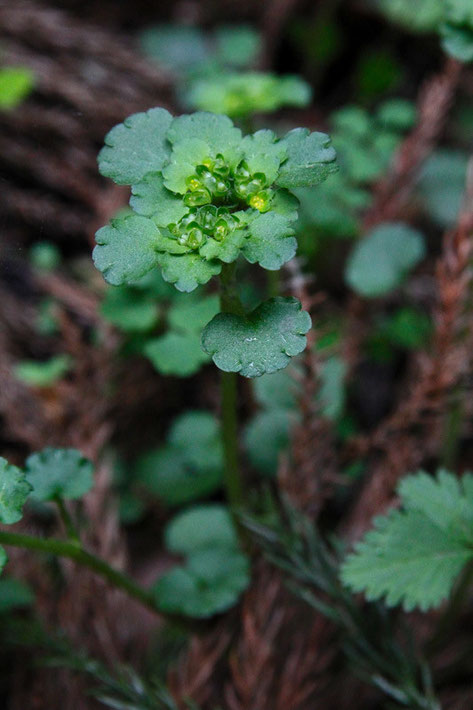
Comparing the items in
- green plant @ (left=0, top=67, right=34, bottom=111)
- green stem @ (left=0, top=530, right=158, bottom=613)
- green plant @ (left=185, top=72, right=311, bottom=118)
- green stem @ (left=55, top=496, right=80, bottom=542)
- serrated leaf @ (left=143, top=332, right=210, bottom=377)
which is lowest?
green stem @ (left=0, top=530, right=158, bottom=613)

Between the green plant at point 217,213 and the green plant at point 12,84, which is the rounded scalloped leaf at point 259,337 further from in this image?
the green plant at point 12,84

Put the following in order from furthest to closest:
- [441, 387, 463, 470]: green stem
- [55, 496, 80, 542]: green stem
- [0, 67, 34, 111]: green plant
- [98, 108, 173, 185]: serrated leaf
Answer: [0, 67, 34, 111]: green plant < [441, 387, 463, 470]: green stem < [55, 496, 80, 542]: green stem < [98, 108, 173, 185]: serrated leaf

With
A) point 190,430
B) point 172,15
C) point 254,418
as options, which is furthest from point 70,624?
point 172,15

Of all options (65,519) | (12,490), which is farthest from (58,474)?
(12,490)

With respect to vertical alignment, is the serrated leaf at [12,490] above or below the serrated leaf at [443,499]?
above

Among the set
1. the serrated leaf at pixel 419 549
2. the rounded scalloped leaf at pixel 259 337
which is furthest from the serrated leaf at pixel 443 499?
the rounded scalloped leaf at pixel 259 337

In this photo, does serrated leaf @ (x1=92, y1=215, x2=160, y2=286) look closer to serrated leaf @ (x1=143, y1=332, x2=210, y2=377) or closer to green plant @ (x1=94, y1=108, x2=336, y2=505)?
green plant @ (x1=94, y1=108, x2=336, y2=505)

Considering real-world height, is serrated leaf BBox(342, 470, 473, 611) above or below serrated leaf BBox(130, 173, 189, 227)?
below

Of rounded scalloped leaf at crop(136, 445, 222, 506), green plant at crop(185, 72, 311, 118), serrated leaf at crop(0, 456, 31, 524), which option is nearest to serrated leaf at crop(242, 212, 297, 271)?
serrated leaf at crop(0, 456, 31, 524)
